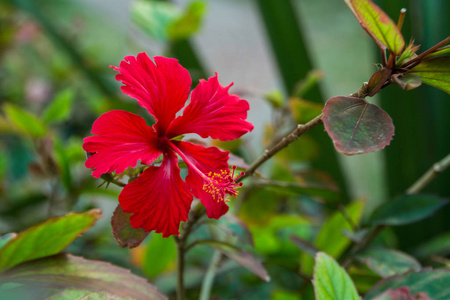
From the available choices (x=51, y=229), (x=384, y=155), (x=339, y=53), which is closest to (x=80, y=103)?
(x=339, y=53)

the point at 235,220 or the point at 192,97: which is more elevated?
the point at 192,97

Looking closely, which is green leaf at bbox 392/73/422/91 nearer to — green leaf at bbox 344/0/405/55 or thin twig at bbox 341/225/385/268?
green leaf at bbox 344/0/405/55

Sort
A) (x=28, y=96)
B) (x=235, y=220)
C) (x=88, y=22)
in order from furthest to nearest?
(x=88, y=22) < (x=28, y=96) < (x=235, y=220)

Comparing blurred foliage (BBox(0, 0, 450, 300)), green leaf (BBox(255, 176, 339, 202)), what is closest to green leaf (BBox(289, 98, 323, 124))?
blurred foliage (BBox(0, 0, 450, 300))

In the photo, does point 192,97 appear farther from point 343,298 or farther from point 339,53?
point 339,53

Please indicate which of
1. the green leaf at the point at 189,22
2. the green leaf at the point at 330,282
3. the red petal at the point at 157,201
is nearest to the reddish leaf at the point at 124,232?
the red petal at the point at 157,201

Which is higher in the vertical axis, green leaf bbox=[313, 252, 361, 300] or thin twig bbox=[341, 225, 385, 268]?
green leaf bbox=[313, 252, 361, 300]
